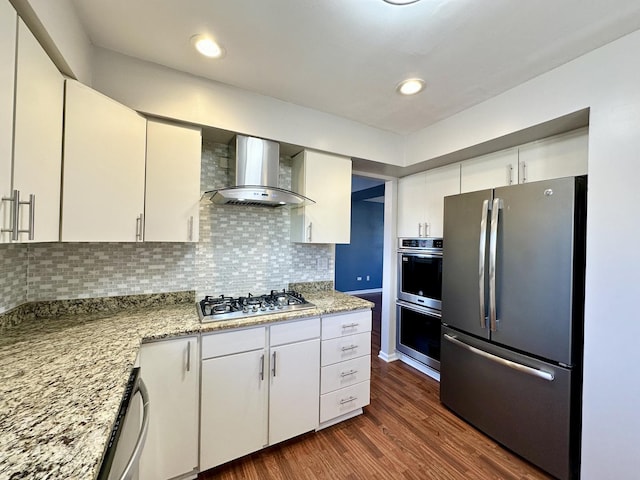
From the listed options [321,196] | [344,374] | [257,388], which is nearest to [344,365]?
[344,374]

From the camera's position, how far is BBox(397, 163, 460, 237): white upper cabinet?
2570 mm

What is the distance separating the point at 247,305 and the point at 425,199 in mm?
2105

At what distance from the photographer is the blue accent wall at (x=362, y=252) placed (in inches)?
246

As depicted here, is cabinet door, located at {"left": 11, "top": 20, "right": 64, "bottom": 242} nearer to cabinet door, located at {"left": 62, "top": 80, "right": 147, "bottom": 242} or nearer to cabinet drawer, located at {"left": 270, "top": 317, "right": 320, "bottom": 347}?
cabinet door, located at {"left": 62, "top": 80, "right": 147, "bottom": 242}

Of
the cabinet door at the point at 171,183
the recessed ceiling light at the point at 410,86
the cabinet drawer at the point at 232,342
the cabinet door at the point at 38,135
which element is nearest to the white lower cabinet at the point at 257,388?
the cabinet drawer at the point at 232,342

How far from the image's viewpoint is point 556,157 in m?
1.84

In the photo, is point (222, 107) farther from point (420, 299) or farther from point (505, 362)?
point (505, 362)

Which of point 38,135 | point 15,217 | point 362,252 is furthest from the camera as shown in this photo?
point 362,252

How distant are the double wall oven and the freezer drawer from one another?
1.55ft

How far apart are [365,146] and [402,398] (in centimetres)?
236

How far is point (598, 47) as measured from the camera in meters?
1.43

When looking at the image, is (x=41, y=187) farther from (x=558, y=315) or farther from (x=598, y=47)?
(x=598, y=47)

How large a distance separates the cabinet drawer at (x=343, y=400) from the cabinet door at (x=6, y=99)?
195 centimetres

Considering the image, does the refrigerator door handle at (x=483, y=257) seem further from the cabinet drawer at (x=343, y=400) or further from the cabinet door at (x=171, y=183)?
the cabinet door at (x=171, y=183)
